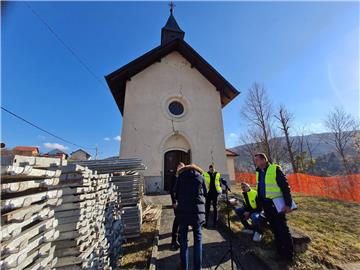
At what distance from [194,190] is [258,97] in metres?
20.9

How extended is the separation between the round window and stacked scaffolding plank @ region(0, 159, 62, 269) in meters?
10.3

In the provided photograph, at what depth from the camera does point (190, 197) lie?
10.5ft

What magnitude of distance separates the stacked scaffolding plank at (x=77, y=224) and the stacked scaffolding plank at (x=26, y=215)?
0.78ft

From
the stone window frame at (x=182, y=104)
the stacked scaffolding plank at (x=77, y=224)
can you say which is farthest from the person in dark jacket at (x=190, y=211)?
the stone window frame at (x=182, y=104)

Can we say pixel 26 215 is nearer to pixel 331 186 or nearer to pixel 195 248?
pixel 195 248

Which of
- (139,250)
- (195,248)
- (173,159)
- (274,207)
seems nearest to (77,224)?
(195,248)

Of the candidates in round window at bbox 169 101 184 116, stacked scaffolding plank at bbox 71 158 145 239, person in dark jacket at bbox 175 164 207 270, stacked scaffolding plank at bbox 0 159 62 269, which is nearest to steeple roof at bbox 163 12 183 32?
round window at bbox 169 101 184 116

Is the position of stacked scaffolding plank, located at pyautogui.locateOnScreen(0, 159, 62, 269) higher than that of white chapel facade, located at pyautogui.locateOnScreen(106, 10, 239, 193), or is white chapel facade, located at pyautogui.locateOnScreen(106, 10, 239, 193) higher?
white chapel facade, located at pyautogui.locateOnScreen(106, 10, 239, 193)

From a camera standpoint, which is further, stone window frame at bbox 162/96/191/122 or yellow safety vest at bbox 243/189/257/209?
stone window frame at bbox 162/96/191/122

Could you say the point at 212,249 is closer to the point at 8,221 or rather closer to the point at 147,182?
the point at 8,221

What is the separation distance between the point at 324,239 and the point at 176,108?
389 inches

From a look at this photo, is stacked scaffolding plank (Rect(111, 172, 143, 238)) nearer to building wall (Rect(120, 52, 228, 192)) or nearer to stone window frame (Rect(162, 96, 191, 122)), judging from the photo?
building wall (Rect(120, 52, 228, 192))

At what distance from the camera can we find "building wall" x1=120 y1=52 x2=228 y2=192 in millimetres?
10992

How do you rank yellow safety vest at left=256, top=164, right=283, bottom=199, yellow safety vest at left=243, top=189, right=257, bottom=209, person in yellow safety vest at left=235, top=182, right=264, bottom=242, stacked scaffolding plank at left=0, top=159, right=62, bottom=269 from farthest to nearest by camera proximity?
yellow safety vest at left=243, top=189, right=257, bottom=209 → person in yellow safety vest at left=235, top=182, right=264, bottom=242 → yellow safety vest at left=256, top=164, right=283, bottom=199 → stacked scaffolding plank at left=0, top=159, right=62, bottom=269
